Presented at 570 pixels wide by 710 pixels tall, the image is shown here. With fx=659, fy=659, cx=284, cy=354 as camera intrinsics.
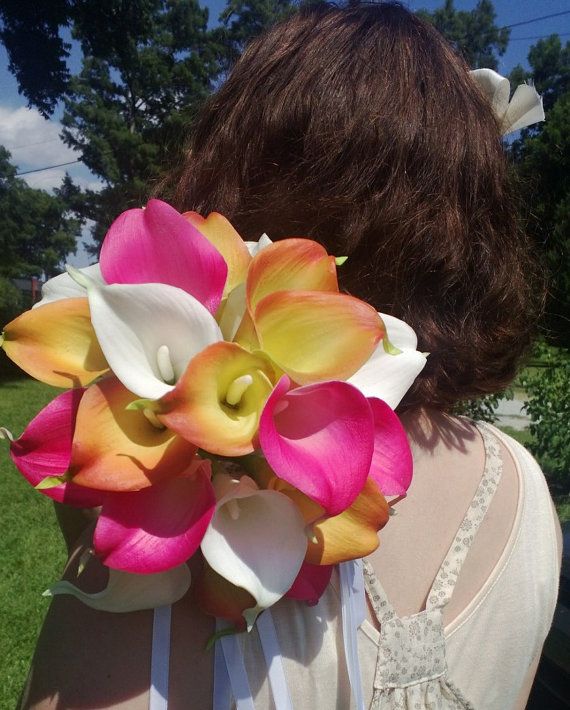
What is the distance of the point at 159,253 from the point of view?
651mm

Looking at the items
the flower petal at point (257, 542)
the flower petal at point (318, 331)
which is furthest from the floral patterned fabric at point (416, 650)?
the flower petal at point (318, 331)

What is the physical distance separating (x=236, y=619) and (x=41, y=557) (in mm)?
3706

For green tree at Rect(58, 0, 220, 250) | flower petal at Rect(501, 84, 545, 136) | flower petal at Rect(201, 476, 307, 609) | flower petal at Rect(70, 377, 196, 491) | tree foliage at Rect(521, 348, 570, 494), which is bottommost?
green tree at Rect(58, 0, 220, 250)

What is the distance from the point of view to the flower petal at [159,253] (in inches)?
25.5

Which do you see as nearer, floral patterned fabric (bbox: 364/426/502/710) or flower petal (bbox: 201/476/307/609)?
flower petal (bbox: 201/476/307/609)

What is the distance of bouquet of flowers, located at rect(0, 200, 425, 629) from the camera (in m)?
0.59

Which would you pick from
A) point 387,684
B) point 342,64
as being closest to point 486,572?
point 387,684

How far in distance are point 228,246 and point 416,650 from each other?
22.0 inches

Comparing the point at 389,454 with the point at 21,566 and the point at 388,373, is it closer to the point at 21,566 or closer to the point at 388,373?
the point at 388,373

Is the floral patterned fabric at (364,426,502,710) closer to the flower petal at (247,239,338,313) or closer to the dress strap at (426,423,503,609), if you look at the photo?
the dress strap at (426,423,503,609)

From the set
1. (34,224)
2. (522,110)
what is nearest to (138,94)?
(34,224)

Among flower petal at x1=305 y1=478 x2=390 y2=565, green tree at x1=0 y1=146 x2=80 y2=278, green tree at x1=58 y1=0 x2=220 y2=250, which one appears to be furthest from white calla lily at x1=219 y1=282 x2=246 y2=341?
green tree at x1=58 y1=0 x2=220 y2=250

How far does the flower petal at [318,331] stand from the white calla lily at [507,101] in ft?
2.22

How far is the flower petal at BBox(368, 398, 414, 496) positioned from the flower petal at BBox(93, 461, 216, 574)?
0.18 meters
